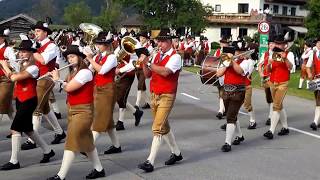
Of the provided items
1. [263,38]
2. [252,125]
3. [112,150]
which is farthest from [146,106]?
[263,38]

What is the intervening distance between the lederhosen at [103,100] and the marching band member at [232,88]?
1929 mm

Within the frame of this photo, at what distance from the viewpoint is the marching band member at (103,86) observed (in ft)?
25.9

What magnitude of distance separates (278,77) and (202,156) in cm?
260

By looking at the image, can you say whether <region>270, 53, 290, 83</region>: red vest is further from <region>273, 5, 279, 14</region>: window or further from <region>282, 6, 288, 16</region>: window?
<region>282, 6, 288, 16</region>: window

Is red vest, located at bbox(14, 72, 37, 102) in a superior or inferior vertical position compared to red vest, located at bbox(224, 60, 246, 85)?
superior

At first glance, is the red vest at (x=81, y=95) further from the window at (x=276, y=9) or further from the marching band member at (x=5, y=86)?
the window at (x=276, y=9)

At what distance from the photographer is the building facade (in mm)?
66000

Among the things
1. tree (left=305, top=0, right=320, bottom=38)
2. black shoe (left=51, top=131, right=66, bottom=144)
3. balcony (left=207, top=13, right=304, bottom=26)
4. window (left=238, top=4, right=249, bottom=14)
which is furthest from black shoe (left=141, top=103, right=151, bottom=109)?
window (left=238, top=4, right=249, bottom=14)

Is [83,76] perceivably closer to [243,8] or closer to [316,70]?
[316,70]

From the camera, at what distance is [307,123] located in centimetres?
1192

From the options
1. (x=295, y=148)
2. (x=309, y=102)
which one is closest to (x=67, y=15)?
(x=309, y=102)

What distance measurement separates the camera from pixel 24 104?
24.4 ft

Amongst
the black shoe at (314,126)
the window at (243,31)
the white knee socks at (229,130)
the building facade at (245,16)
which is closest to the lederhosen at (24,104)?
the white knee socks at (229,130)

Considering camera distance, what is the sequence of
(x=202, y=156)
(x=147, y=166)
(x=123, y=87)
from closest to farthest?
1. (x=147, y=166)
2. (x=202, y=156)
3. (x=123, y=87)
